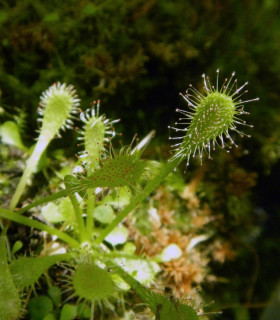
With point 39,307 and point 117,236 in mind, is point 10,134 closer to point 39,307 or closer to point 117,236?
point 117,236

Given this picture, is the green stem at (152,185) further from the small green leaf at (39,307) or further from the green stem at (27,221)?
the small green leaf at (39,307)

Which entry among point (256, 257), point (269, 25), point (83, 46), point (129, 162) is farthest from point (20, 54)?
point (256, 257)

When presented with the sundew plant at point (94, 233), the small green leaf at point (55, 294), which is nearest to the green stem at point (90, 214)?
the sundew plant at point (94, 233)

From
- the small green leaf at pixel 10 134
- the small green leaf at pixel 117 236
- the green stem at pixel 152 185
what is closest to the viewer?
the green stem at pixel 152 185

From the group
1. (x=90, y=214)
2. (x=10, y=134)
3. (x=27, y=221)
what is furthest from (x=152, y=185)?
(x=10, y=134)

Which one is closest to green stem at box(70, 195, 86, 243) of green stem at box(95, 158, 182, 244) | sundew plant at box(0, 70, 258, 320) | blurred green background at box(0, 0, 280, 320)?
sundew plant at box(0, 70, 258, 320)

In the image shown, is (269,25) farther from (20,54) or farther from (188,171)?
(20,54)

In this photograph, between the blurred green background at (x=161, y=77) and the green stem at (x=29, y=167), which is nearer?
the green stem at (x=29, y=167)

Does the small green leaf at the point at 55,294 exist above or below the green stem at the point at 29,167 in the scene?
below
